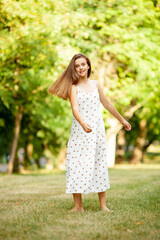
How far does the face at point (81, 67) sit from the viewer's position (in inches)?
197

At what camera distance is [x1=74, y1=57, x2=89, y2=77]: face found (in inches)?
197

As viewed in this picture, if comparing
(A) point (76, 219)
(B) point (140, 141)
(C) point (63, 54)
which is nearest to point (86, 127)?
(A) point (76, 219)

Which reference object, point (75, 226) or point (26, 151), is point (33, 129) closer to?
point (26, 151)

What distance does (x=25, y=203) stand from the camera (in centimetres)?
551

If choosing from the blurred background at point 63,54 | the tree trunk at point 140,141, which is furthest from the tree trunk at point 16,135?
the tree trunk at point 140,141

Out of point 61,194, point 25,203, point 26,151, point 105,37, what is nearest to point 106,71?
point 105,37

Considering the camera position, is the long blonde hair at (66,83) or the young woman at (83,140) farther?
the long blonde hair at (66,83)

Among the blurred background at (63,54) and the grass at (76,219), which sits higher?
the blurred background at (63,54)

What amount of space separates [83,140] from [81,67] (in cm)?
96

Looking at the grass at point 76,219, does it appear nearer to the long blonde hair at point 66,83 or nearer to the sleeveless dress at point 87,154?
the sleeveless dress at point 87,154

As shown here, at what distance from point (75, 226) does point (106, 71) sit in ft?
43.7

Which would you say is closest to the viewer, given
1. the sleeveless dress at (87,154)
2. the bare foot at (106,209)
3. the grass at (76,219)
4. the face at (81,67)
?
the grass at (76,219)

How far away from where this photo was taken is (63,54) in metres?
11.8

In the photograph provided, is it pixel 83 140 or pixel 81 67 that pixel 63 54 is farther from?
pixel 83 140
